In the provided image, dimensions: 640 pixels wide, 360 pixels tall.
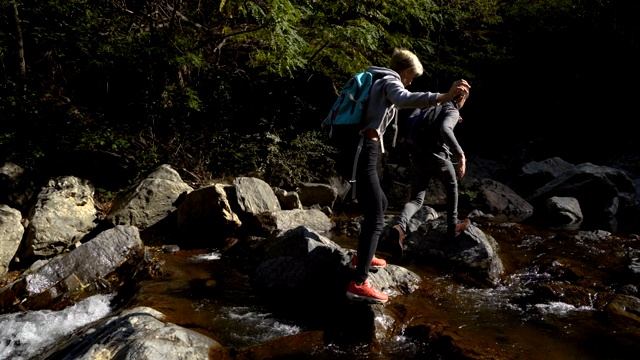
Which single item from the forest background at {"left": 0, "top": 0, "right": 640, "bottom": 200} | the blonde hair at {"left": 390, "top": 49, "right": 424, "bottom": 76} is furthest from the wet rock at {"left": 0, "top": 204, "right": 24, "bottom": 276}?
the blonde hair at {"left": 390, "top": 49, "right": 424, "bottom": 76}

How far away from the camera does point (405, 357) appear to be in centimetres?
350

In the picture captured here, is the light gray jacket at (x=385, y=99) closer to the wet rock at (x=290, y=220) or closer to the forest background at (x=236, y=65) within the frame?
the wet rock at (x=290, y=220)

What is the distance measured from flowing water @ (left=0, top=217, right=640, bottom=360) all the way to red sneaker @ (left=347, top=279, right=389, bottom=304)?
25cm

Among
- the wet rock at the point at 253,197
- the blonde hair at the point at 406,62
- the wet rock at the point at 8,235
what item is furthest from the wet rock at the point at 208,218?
the blonde hair at the point at 406,62

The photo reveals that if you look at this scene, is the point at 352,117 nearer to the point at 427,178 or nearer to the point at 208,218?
the point at 427,178

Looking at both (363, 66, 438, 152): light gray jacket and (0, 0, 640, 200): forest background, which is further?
(0, 0, 640, 200): forest background

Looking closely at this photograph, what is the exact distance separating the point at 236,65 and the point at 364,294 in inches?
398

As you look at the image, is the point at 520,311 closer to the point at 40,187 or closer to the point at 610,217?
the point at 40,187

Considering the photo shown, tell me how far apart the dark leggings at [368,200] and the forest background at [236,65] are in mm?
5553

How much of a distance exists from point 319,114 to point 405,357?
35.6 ft

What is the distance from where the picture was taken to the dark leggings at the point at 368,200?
12.1 ft

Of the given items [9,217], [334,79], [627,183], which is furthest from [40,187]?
[627,183]

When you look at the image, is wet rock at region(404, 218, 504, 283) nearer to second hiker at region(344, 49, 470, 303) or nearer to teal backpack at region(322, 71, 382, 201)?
second hiker at region(344, 49, 470, 303)

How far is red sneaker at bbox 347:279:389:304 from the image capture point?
153 inches
